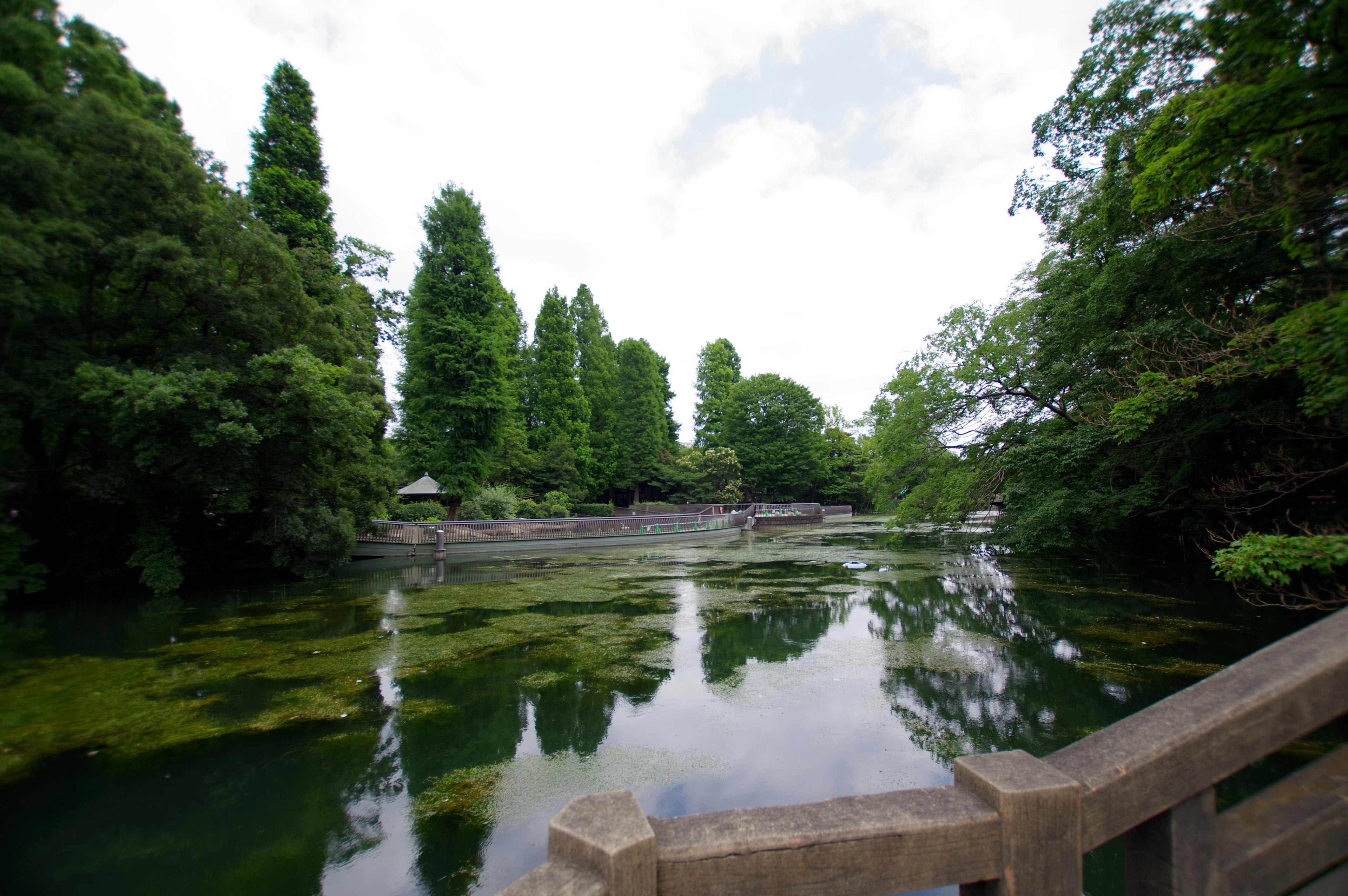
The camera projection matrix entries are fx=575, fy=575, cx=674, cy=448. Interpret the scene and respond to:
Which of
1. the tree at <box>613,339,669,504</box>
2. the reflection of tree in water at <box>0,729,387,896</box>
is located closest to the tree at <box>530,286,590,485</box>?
the tree at <box>613,339,669,504</box>

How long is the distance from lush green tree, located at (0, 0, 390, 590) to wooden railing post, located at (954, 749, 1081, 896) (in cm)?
1187

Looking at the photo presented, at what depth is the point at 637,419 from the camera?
39.8 metres

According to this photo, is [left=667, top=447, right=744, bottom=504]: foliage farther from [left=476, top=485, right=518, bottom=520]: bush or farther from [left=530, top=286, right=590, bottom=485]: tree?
[left=476, top=485, right=518, bottom=520]: bush

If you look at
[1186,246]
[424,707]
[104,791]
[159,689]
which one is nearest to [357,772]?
[424,707]

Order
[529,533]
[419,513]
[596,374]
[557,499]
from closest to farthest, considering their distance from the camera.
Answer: [529,533], [419,513], [557,499], [596,374]

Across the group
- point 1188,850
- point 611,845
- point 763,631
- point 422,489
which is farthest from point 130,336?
point 422,489

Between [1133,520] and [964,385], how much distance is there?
489 centimetres

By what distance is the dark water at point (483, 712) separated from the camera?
3.45 m

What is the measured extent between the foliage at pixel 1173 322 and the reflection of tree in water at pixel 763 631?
4.52 meters

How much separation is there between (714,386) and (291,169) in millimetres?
34281

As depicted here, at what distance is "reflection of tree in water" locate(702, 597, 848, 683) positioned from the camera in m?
7.12

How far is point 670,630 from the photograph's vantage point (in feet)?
28.1

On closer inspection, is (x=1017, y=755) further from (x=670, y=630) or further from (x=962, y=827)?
(x=670, y=630)

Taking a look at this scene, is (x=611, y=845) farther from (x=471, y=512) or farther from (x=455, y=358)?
(x=455, y=358)
